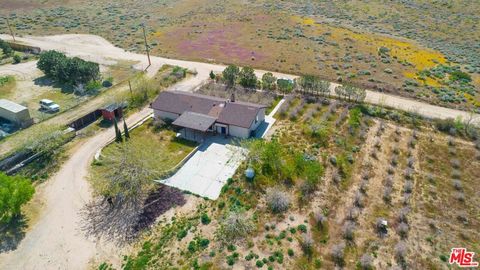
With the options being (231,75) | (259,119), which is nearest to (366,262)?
(259,119)

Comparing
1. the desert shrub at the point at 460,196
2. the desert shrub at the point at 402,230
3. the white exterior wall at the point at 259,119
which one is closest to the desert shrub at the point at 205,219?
the white exterior wall at the point at 259,119

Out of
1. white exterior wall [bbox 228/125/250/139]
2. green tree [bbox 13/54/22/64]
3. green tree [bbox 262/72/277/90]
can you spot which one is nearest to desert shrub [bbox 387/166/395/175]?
white exterior wall [bbox 228/125/250/139]

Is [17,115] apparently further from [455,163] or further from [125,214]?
[455,163]

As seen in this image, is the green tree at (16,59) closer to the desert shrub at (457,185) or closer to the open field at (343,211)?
the open field at (343,211)

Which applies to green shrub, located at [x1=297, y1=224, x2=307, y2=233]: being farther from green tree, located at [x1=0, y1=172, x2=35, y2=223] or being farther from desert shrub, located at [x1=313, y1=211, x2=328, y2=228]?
green tree, located at [x1=0, y1=172, x2=35, y2=223]

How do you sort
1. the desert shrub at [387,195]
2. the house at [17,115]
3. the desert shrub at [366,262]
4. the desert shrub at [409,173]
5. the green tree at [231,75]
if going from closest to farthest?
the desert shrub at [366,262]
the desert shrub at [387,195]
the desert shrub at [409,173]
the house at [17,115]
the green tree at [231,75]

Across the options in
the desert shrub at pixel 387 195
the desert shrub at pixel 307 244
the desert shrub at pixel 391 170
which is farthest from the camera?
the desert shrub at pixel 391 170

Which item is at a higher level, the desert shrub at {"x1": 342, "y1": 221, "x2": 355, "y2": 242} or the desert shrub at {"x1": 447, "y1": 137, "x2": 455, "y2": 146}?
the desert shrub at {"x1": 447, "y1": 137, "x2": 455, "y2": 146}
